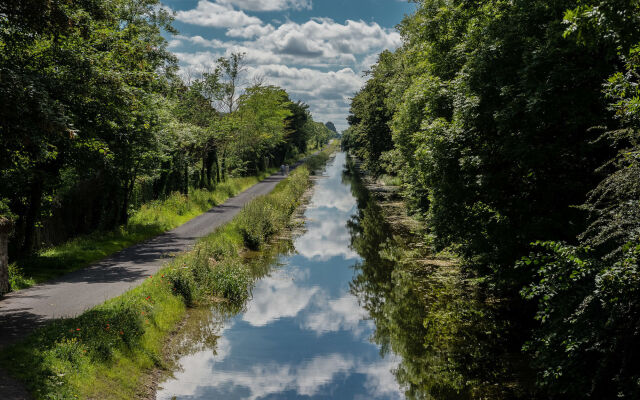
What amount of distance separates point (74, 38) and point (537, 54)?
14.9 m

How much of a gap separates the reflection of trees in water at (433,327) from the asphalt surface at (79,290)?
8.75 meters

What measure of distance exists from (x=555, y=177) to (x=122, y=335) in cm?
1216

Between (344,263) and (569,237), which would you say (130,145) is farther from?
(569,237)

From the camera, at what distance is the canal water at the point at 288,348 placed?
1155cm

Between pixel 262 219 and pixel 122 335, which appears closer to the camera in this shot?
pixel 122 335

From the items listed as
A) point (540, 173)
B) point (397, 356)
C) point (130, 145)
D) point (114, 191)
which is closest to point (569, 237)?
point (540, 173)

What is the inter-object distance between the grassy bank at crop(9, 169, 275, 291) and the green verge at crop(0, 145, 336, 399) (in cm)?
360

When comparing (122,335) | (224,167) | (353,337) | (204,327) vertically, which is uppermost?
(224,167)

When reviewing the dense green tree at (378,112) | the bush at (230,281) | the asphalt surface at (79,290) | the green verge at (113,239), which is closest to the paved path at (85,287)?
the asphalt surface at (79,290)

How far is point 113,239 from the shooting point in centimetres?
2152

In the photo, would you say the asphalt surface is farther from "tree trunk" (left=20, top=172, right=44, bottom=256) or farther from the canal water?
the canal water

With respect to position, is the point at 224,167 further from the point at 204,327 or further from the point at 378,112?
the point at 204,327

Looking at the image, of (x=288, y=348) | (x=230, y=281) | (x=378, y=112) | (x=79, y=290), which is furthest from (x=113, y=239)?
(x=378, y=112)

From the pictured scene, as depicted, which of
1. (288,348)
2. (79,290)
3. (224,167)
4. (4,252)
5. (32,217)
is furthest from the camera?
(224,167)
